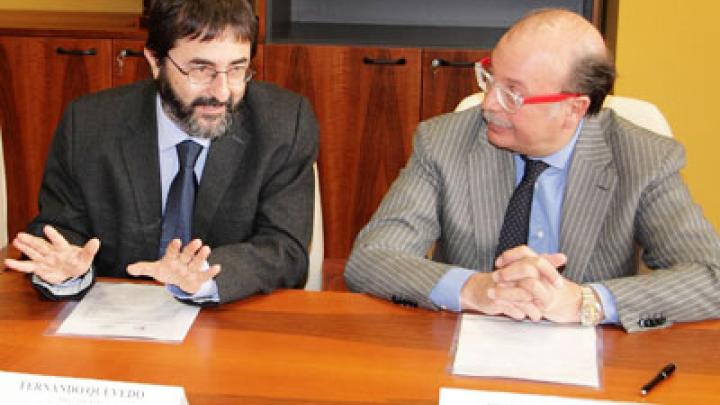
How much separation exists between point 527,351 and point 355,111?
2.33 meters

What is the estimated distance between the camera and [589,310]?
2.09m

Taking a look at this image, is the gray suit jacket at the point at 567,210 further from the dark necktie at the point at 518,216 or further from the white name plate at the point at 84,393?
the white name plate at the point at 84,393

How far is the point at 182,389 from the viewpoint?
68.3 inches

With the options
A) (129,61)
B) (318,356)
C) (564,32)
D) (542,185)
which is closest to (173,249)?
(318,356)

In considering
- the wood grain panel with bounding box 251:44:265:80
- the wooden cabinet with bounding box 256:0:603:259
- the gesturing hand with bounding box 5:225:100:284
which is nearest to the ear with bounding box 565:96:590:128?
the gesturing hand with bounding box 5:225:100:284

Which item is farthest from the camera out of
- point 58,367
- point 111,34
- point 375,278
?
point 111,34

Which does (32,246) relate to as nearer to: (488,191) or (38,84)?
(488,191)

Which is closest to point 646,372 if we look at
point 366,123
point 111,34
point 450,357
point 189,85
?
point 450,357

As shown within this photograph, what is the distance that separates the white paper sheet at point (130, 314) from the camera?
203 cm

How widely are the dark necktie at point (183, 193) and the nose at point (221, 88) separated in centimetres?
15

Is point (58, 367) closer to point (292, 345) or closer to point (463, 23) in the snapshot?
point (292, 345)

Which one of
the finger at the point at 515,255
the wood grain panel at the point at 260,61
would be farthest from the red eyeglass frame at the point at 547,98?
the wood grain panel at the point at 260,61

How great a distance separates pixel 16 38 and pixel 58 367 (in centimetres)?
266

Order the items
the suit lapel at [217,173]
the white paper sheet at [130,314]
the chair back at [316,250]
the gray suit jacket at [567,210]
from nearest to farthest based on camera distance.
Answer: the white paper sheet at [130,314] < the gray suit jacket at [567,210] < the suit lapel at [217,173] < the chair back at [316,250]
